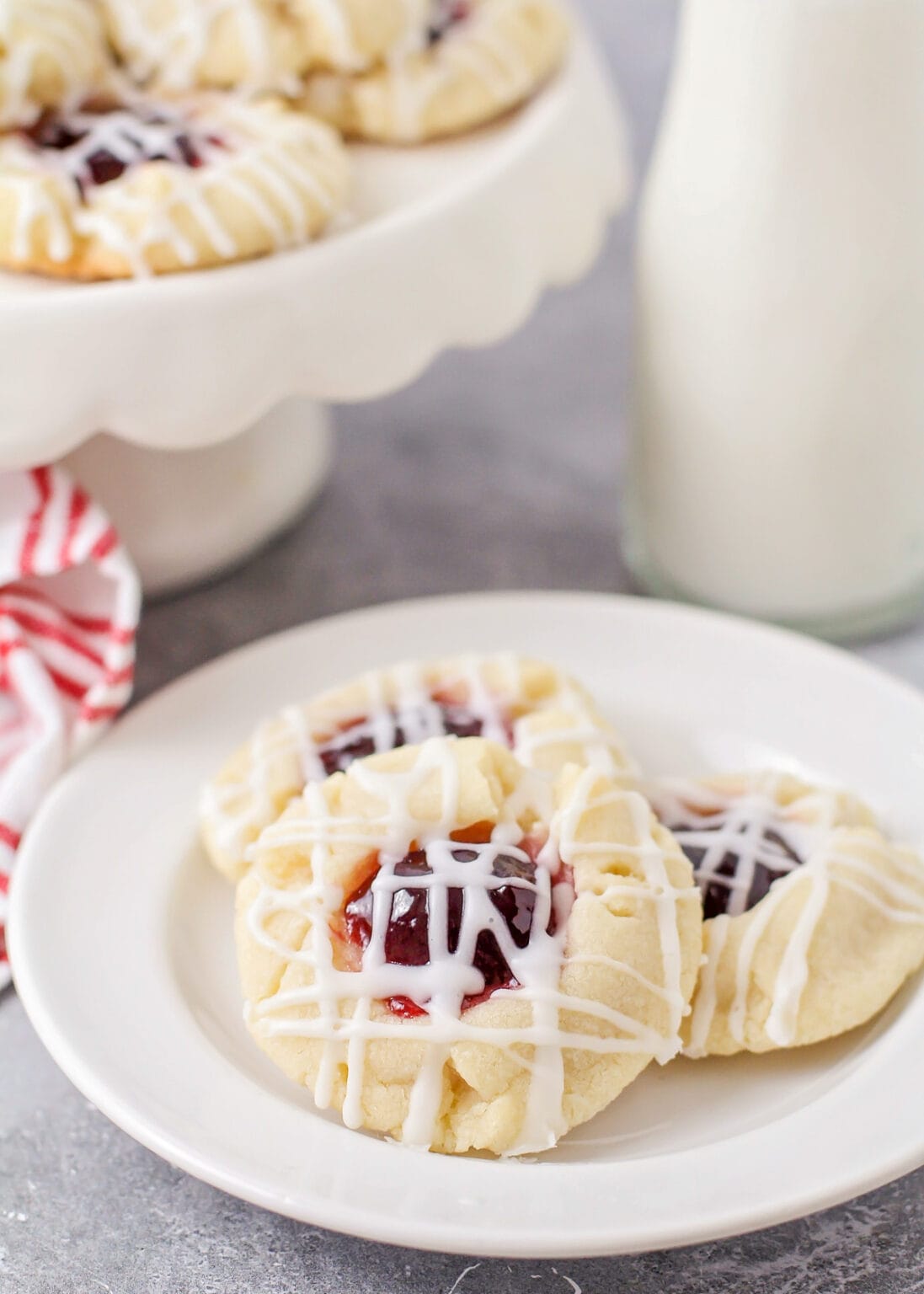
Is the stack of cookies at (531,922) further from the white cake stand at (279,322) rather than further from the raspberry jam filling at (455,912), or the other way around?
the white cake stand at (279,322)

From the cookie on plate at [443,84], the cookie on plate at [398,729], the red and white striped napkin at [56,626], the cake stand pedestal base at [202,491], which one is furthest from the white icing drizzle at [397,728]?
the cookie on plate at [443,84]

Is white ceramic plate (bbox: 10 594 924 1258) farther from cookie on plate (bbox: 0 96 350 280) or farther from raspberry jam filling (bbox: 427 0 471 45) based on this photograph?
raspberry jam filling (bbox: 427 0 471 45)

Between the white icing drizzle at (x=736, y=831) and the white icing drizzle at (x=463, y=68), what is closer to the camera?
the white icing drizzle at (x=736, y=831)

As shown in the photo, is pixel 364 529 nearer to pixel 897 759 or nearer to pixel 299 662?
pixel 299 662

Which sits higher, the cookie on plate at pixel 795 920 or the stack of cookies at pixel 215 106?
the stack of cookies at pixel 215 106

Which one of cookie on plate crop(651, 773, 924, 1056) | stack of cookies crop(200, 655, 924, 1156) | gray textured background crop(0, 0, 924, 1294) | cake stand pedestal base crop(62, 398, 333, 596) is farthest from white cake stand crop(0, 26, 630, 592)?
cookie on plate crop(651, 773, 924, 1056)
